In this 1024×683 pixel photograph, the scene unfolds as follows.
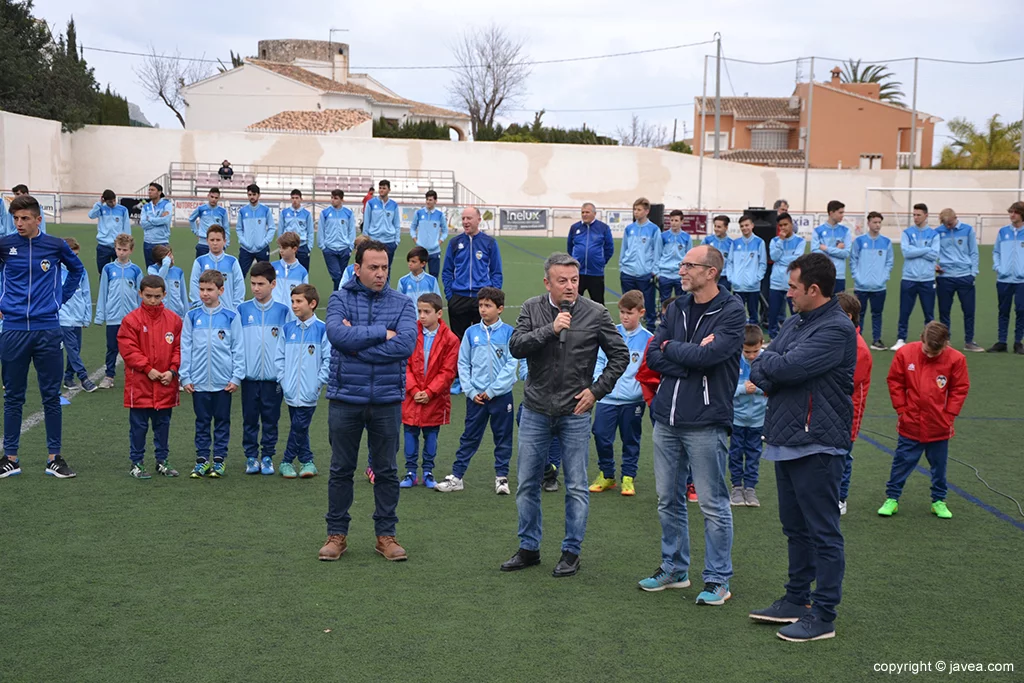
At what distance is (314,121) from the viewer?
56.6 metres

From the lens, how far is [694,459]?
A: 556 centimetres

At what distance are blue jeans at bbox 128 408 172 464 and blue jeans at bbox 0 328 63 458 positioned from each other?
577mm

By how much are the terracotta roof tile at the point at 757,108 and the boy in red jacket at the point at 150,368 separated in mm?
64499

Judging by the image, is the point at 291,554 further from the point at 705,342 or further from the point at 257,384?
the point at 705,342

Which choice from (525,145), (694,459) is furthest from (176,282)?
(525,145)

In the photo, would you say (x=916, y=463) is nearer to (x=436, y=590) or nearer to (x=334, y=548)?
(x=436, y=590)

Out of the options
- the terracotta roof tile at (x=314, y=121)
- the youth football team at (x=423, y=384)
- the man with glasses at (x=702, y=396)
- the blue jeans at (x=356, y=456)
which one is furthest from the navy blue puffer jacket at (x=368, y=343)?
the terracotta roof tile at (x=314, y=121)

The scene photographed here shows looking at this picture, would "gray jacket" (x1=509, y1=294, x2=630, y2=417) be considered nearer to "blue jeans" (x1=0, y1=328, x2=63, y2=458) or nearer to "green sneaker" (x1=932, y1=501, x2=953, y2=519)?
"green sneaker" (x1=932, y1=501, x2=953, y2=519)

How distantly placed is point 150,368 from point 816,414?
17.6 feet

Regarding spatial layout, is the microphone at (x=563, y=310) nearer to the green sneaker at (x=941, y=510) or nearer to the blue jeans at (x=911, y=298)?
the green sneaker at (x=941, y=510)

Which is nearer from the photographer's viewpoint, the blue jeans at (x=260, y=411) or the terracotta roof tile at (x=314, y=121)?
the blue jeans at (x=260, y=411)

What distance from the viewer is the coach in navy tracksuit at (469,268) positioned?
40.0ft

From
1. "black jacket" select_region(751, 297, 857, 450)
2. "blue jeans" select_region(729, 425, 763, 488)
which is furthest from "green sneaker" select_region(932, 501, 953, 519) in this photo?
"black jacket" select_region(751, 297, 857, 450)

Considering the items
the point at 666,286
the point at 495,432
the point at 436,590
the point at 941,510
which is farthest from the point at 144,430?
the point at 666,286
